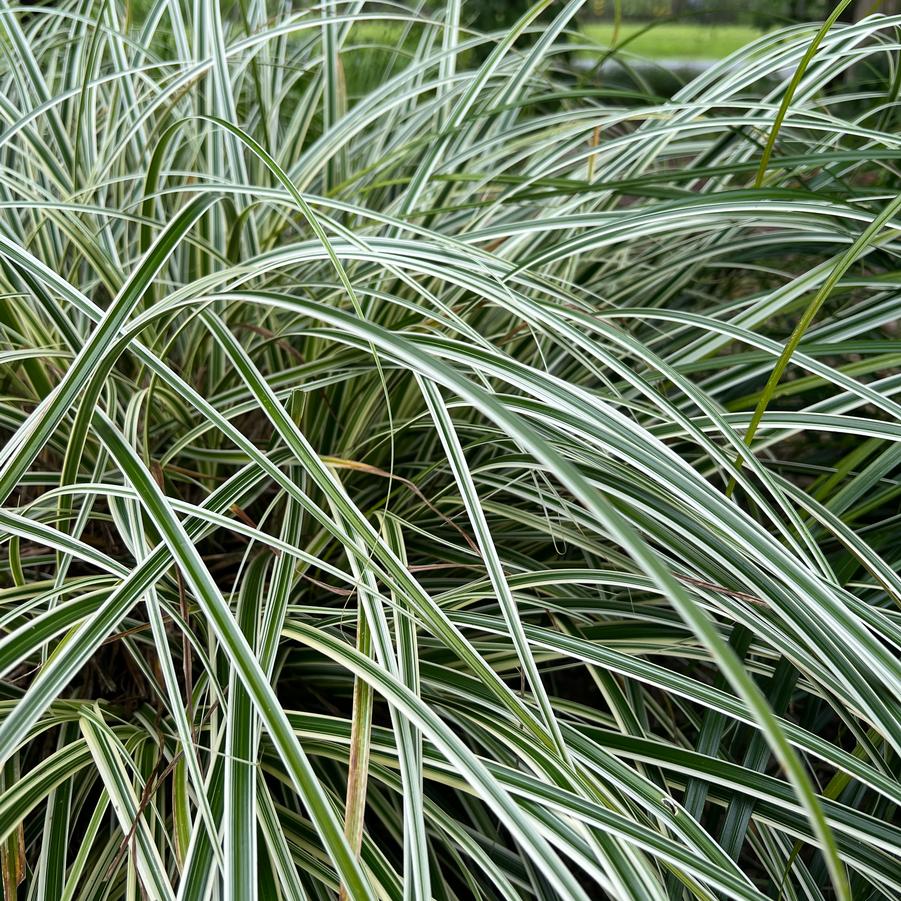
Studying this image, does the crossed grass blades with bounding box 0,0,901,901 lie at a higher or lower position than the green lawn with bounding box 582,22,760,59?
lower

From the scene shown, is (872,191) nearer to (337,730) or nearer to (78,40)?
(337,730)

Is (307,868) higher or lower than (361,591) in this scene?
lower

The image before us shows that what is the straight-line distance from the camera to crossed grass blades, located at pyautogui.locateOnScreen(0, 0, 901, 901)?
0.53 metres

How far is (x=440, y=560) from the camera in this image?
0.82 meters

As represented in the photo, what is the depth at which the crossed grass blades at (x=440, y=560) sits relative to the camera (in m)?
0.53

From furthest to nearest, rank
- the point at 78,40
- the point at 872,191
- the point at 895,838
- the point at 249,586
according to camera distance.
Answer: the point at 78,40, the point at 872,191, the point at 249,586, the point at 895,838

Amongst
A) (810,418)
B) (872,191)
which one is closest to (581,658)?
(810,418)

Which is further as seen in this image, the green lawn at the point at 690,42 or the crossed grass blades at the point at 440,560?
the green lawn at the point at 690,42

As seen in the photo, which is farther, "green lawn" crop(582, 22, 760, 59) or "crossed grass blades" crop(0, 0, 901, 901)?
"green lawn" crop(582, 22, 760, 59)

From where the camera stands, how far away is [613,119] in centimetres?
90

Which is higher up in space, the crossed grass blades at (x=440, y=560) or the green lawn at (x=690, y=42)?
the green lawn at (x=690, y=42)

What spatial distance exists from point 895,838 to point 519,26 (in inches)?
29.9

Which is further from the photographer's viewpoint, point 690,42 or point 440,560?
point 690,42

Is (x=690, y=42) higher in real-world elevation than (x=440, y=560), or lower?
higher
